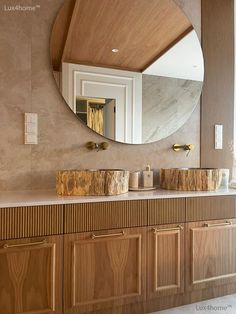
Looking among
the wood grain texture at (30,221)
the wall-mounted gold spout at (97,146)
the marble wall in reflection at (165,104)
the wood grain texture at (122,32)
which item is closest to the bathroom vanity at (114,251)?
the wood grain texture at (30,221)

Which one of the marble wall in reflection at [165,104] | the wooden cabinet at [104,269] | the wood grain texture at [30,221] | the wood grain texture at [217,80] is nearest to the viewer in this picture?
the wood grain texture at [30,221]

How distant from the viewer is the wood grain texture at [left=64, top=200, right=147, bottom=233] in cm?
154

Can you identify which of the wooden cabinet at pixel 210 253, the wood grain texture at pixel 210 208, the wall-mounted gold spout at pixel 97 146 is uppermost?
the wall-mounted gold spout at pixel 97 146

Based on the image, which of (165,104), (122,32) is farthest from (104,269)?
(122,32)

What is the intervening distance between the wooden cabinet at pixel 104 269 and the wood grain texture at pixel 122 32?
1.27 meters

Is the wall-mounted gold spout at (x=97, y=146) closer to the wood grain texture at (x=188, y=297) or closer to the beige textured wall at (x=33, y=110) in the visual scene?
the beige textured wall at (x=33, y=110)

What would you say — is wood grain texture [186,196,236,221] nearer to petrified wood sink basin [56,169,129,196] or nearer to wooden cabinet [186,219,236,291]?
wooden cabinet [186,219,236,291]

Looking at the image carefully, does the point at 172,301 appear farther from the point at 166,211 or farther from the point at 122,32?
the point at 122,32

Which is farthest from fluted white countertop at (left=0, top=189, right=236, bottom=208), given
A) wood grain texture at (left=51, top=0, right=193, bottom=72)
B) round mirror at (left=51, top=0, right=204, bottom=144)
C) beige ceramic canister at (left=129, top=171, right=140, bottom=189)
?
wood grain texture at (left=51, top=0, right=193, bottom=72)

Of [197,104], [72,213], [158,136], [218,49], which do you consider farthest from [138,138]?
[218,49]

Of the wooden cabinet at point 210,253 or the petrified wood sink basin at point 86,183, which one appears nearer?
the petrified wood sink basin at point 86,183

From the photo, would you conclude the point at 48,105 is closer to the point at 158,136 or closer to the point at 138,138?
the point at 138,138

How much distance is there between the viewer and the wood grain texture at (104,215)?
1536mm

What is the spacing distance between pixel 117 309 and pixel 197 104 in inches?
67.6
